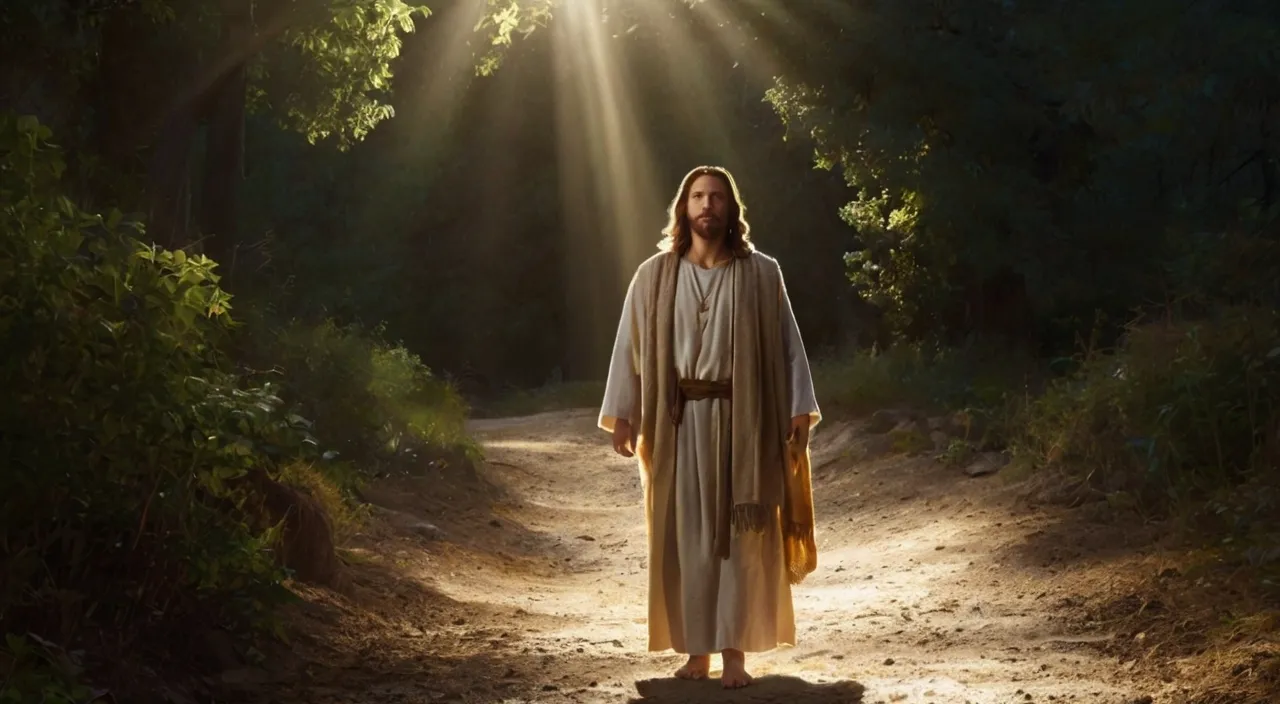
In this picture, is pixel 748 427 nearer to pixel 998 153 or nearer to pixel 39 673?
pixel 39 673

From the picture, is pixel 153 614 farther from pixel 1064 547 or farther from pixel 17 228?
pixel 1064 547

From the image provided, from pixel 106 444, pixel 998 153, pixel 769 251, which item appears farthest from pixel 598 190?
pixel 106 444

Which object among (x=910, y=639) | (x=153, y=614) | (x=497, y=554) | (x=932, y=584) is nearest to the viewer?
(x=153, y=614)

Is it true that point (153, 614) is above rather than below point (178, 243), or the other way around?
below

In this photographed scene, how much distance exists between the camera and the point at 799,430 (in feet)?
23.6

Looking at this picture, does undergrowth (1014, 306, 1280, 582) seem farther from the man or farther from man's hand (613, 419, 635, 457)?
man's hand (613, 419, 635, 457)

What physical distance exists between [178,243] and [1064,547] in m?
7.90

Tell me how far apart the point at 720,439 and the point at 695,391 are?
10.1 inches

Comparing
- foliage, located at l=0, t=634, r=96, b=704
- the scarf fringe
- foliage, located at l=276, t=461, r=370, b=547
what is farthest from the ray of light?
foliage, located at l=0, t=634, r=96, b=704

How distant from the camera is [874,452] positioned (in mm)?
17141

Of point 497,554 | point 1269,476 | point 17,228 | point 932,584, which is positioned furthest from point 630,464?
point 17,228

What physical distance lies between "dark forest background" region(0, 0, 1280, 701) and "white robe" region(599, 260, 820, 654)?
1714 millimetres

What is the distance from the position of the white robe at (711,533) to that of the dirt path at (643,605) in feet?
0.82

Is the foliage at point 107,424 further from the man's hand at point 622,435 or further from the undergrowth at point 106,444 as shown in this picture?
the man's hand at point 622,435
